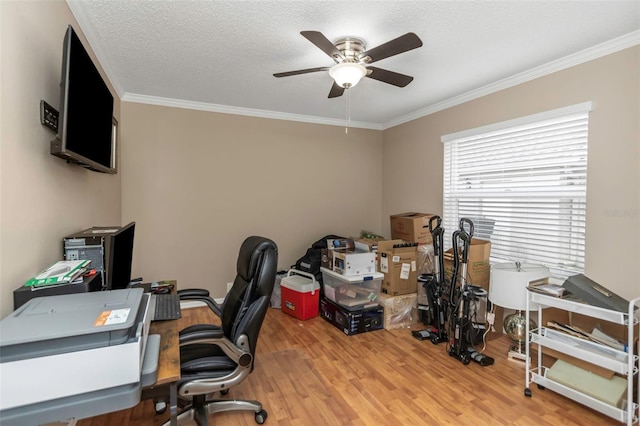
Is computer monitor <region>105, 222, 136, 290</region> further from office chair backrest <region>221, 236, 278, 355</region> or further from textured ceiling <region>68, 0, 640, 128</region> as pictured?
textured ceiling <region>68, 0, 640, 128</region>

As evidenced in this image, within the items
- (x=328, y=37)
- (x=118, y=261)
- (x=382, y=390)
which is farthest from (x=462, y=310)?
(x=118, y=261)

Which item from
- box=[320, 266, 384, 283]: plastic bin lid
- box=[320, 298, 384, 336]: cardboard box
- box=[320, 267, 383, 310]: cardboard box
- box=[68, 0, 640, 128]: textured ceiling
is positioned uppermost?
box=[68, 0, 640, 128]: textured ceiling

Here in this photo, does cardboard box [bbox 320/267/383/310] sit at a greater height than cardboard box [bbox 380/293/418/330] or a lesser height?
greater

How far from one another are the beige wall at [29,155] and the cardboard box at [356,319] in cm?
244

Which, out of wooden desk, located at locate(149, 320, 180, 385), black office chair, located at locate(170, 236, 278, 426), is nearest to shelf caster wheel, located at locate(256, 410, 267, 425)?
black office chair, located at locate(170, 236, 278, 426)

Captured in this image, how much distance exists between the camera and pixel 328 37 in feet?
7.45

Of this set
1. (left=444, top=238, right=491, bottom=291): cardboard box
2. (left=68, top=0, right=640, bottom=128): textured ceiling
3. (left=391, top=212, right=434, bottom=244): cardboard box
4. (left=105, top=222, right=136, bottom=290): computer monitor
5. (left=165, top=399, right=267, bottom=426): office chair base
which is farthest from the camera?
(left=391, top=212, right=434, bottom=244): cardboard box

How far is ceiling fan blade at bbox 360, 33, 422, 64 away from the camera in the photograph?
180 centimetres

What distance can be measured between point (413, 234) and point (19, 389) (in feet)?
11.6

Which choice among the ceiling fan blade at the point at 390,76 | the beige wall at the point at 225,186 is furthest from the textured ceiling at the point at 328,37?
the beige wall at the point at 225,186

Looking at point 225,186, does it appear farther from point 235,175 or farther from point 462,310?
point 462,310

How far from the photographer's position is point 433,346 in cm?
296

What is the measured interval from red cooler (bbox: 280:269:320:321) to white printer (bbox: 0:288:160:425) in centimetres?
263

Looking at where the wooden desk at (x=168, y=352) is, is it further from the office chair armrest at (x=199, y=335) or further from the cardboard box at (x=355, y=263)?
the cardboard box at (x=355, y=263)
